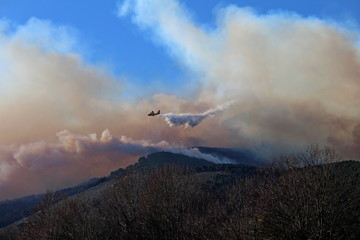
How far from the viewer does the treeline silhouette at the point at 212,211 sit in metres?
59.5

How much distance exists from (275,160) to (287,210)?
55530mm

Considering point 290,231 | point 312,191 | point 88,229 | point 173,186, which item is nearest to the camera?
point 290,231

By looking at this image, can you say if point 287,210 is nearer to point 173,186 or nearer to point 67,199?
point 173,186

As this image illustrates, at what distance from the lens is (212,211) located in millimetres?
95625

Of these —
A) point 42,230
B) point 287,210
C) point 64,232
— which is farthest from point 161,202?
point 287,210

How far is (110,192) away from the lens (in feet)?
352

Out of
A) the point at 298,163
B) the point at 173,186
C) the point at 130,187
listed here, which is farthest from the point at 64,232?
the point at 298,163

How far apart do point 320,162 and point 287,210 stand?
49.2 feet

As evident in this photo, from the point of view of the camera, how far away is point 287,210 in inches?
2319

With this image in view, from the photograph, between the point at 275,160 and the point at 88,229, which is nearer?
the point at 88,229

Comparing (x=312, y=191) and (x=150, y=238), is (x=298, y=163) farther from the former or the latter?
(x=150, y=238)

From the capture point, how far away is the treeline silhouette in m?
59.5

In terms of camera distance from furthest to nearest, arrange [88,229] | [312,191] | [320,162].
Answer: [88,229] → [320,162] → [312,191]

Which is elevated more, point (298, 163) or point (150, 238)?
point (298, 163)
